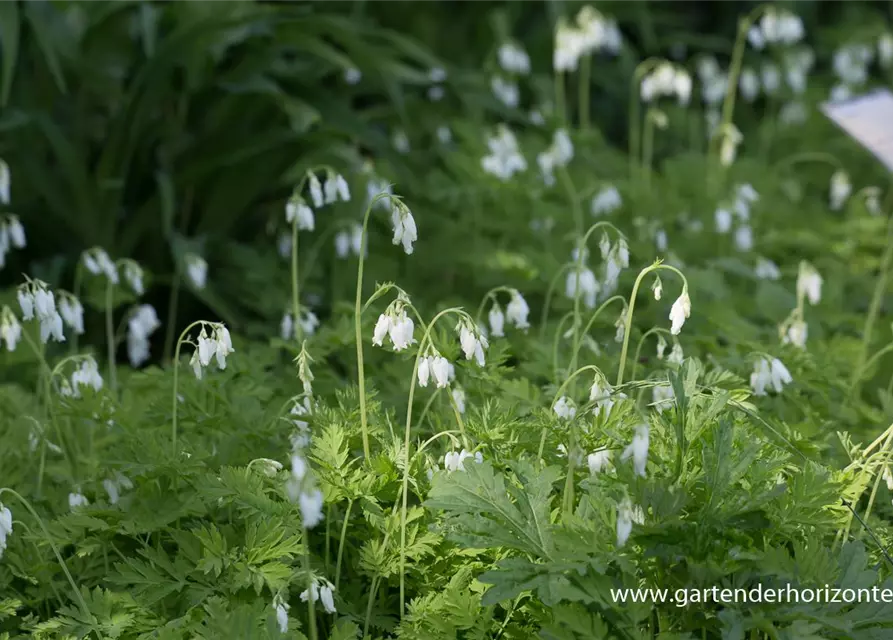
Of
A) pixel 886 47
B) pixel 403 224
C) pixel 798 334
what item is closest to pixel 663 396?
pixel 798 334

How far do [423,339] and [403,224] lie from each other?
0.28 meters

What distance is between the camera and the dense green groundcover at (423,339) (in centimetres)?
240

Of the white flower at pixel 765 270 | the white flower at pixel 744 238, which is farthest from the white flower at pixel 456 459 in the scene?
the white flower at pixel 744 238

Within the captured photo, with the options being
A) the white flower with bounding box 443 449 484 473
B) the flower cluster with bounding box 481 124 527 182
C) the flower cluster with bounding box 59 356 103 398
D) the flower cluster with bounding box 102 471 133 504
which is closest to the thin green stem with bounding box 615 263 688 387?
the white flower with bounding box 443 449 484 473

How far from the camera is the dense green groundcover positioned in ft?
7.87

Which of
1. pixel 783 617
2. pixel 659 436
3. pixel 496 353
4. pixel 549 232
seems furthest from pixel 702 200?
pixel 783 617

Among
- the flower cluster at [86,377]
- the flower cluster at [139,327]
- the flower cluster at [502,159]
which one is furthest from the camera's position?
the flower cluster at [502,159]

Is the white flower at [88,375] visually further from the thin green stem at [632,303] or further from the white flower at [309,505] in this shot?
the thin green stem at [632,303]

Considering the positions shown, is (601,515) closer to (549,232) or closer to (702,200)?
(549,232)

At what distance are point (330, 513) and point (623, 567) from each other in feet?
2.69

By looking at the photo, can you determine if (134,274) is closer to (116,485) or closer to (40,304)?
(40,304)

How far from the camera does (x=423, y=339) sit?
252 centimetres

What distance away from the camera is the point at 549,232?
5043mm

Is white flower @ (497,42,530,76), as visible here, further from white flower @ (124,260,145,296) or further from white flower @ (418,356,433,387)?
white flower @ (418,356,433,387)
